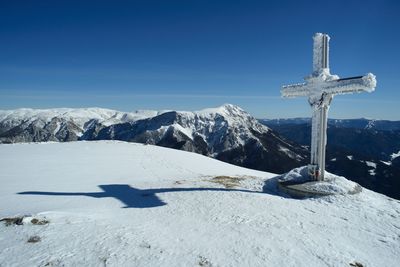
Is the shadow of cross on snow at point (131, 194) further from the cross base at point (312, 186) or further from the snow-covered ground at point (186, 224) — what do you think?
the cross base at point (312, 186)

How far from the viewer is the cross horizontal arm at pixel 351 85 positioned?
16.4m

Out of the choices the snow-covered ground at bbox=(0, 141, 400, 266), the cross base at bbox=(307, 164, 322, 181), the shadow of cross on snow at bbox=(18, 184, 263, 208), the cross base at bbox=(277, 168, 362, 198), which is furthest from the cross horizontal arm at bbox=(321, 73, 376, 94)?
the shadow of cross on snow at bbox=(18, 184, 263, 208)

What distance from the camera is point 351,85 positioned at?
679 inches

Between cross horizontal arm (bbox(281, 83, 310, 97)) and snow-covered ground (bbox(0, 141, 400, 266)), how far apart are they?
5.51 m

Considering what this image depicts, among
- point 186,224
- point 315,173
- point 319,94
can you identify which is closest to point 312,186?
point 315,173

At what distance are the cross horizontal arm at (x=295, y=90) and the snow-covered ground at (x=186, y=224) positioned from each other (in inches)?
217

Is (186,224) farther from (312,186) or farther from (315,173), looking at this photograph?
(315,173)

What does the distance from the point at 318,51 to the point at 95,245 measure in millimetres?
15696

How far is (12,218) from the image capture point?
534 inches

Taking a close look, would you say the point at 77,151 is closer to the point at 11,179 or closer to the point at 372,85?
the point at 11,179

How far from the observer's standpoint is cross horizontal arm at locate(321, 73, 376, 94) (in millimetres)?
16438

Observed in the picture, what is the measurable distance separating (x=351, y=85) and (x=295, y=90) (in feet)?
12.3

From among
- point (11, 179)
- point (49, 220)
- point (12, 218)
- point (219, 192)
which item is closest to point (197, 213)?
point (219, 192)

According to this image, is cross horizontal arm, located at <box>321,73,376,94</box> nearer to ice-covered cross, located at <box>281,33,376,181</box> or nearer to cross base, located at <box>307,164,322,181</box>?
ice-covered cross, located at <box>281,33,376,181</box>
